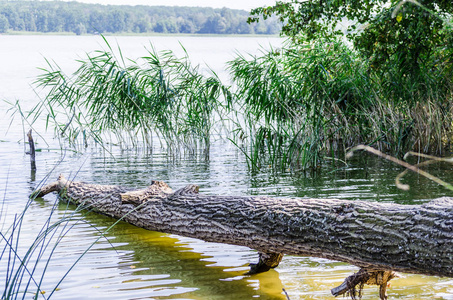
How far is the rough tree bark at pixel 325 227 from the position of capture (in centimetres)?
326

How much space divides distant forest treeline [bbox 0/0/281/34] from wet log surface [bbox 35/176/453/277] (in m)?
44.3

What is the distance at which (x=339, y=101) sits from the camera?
349 inches

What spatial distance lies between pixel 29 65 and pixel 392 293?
31851 mm

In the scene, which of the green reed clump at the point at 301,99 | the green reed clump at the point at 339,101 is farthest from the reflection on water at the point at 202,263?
the green reed clump at the point at 339,101

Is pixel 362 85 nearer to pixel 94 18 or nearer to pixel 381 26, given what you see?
pixel 381 26

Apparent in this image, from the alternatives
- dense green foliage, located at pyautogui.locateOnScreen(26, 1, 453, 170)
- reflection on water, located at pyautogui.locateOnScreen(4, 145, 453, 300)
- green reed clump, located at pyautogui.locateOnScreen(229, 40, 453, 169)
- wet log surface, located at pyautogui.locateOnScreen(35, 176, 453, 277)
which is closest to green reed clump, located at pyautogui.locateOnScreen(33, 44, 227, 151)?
dense green foliage, located at pyautogui.locateOnScreen(26, 1, 453, 170)

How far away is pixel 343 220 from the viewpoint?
12.0 ft

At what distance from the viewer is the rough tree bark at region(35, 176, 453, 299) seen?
3.26 metres

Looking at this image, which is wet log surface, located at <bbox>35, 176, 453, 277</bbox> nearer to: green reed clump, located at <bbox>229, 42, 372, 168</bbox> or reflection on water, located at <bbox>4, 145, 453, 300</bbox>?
reflection on water, located at <bbox>4, 145, 453, 300</bbox>

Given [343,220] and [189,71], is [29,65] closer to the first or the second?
[189,71]

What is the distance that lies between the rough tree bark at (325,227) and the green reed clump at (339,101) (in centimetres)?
340

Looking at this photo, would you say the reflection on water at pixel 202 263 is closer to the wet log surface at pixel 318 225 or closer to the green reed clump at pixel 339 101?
the wet log surface at pixel 318 225

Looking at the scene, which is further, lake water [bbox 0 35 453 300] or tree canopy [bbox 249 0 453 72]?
tree canopy [bbox 249 0 453 72]

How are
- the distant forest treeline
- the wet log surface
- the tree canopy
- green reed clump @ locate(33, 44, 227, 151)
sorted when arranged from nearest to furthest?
the wet log surface → the tree canopy → green reed clump @ locate(33, 44, 227, 151) → the distant forest treeline
